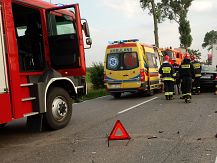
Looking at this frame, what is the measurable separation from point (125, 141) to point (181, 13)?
134 feet

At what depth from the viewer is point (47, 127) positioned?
7.82m

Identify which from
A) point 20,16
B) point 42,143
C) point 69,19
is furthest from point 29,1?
point 42,143

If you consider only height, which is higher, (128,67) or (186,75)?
(128,67)

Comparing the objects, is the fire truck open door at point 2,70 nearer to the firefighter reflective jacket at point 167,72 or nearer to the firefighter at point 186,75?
the firefighter at point 186,75

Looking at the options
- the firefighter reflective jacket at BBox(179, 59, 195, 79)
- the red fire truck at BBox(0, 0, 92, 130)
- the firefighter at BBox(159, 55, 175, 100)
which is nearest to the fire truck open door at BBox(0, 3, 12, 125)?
the red fire truck at BBox(0, 0, 92, 130)

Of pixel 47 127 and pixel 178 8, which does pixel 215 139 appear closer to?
pixel 47 127

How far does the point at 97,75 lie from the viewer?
924 inches

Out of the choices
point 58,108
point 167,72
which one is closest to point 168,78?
point 167,72

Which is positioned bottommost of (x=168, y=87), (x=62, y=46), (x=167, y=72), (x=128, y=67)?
(x=168, y=87)

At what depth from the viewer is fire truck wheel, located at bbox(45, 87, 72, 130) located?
7.57m

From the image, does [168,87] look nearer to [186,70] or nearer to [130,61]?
[186,70]

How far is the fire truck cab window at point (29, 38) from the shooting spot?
7.20m

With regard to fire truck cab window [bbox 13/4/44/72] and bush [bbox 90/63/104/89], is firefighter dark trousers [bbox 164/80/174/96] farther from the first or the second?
bush [bbox 90/63/104/89]

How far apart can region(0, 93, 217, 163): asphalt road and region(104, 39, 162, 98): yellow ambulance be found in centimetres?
504
